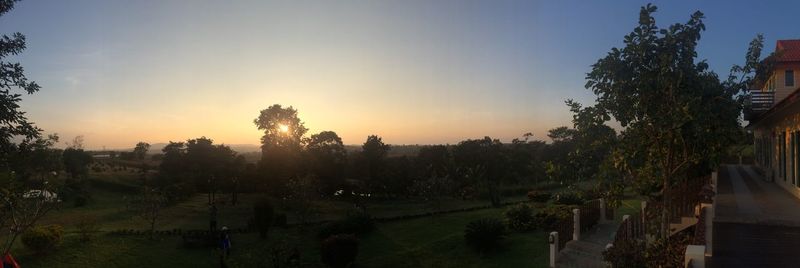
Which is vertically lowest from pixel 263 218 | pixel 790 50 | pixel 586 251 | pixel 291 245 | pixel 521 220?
pixel 291 245

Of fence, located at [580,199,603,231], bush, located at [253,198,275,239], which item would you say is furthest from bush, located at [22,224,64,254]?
fence, located at [580,199,603,231]

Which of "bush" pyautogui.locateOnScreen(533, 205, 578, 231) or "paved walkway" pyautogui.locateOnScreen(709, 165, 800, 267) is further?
"bush" pyautogui.locateOnScreen(533, 205, 578, 231)

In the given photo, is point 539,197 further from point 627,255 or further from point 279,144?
point 279,144

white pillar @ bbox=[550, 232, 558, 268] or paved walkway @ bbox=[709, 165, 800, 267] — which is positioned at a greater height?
paved walkway @ bbox=[709, 165, 800, 267]

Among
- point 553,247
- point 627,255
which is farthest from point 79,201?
point 627,255

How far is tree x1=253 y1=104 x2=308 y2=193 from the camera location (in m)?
40.0

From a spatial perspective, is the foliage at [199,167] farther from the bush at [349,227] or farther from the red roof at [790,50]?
the red roof at [790,50]

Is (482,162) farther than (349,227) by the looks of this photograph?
Yes

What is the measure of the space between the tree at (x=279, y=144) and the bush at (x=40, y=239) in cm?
1891

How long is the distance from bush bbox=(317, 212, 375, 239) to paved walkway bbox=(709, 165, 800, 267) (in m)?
14.7

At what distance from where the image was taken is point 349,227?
22703 mm

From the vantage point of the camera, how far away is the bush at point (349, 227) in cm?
2261

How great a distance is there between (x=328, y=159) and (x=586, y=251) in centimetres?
3197

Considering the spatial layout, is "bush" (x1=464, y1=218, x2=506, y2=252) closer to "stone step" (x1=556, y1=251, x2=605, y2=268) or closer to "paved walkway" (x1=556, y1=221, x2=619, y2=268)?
"paved walkway" (x1=556, y1=221, x2=619, y2=268)
